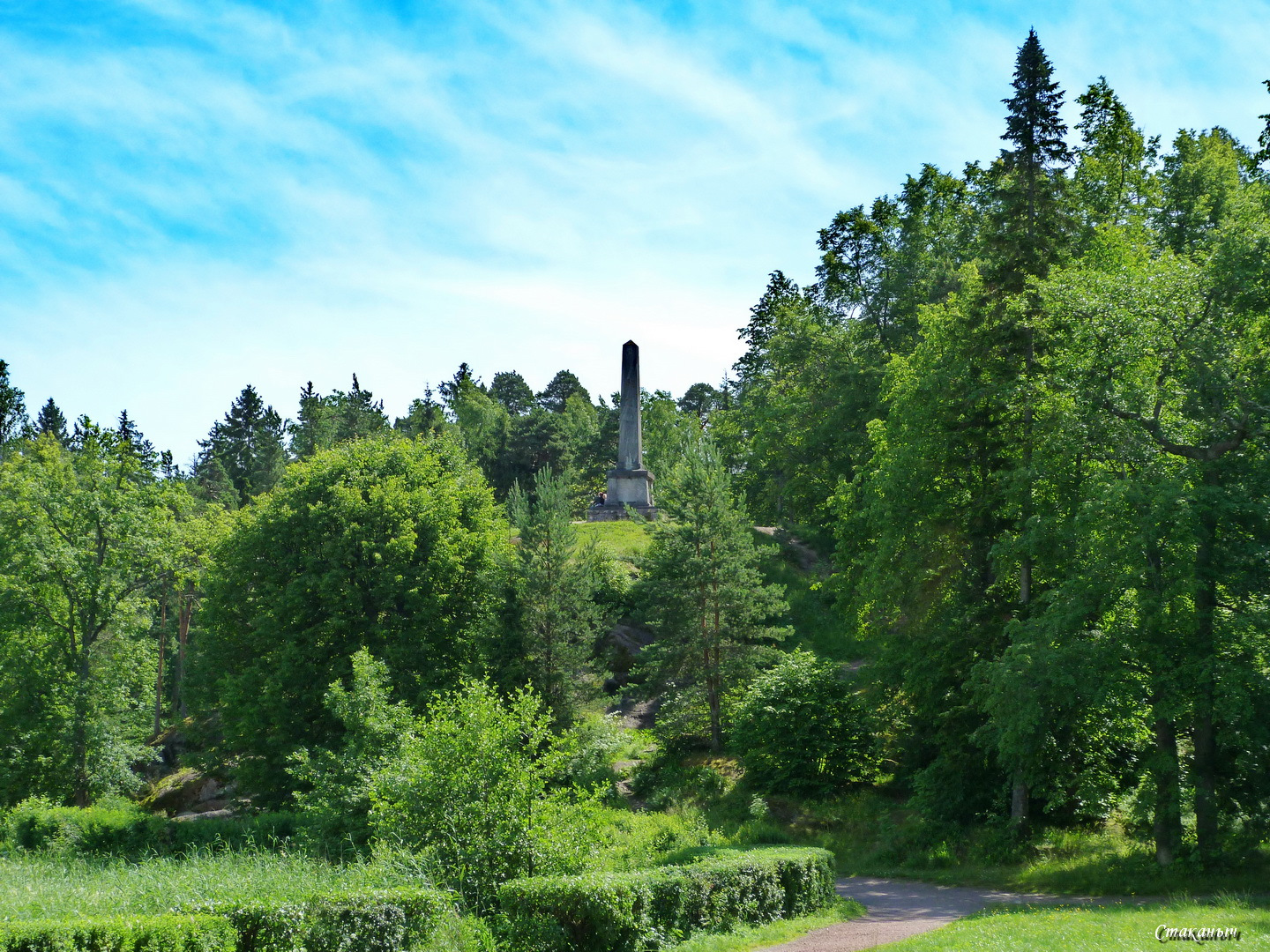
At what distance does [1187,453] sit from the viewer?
19438 mm

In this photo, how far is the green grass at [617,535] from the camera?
4581 centimetres

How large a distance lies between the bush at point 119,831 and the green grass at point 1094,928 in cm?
1624

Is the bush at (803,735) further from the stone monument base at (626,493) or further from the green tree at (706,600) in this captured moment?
the stone monument base at (626,493)

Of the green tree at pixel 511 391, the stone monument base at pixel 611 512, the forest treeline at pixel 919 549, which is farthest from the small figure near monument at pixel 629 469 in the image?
the green tree at pixel 511 391

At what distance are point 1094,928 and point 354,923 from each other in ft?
31.1

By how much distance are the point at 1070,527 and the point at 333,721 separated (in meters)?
21.8

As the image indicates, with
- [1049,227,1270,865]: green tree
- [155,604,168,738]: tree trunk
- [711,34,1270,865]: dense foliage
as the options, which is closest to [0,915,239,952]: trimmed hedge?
[711,34,1270,865]: dense foliage

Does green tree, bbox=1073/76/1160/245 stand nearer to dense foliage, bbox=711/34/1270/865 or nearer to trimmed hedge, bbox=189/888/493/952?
dense foliage, bbox=711/34/1270/865

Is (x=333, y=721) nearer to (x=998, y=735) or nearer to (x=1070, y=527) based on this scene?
(x=998, y=735)

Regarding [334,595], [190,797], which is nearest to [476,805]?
[334,595]

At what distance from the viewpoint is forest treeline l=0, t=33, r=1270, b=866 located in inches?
722

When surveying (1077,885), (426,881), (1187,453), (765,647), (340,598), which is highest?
(1187,453)

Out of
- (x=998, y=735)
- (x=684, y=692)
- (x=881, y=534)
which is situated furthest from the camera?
(x=684, y=692)

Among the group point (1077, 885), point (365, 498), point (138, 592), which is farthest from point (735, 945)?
point (138, 592)
